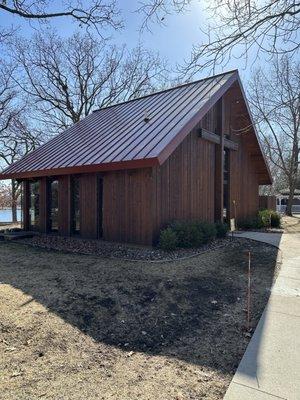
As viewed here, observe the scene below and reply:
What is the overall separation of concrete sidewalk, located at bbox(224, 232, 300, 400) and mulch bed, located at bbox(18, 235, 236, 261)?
3231 millimetres

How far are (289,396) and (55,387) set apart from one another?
7.48ft

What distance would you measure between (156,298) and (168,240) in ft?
11.3

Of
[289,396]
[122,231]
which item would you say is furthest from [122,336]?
[122,231]

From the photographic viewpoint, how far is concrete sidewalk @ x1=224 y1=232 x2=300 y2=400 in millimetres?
3262

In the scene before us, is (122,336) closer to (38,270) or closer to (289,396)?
(289,396)

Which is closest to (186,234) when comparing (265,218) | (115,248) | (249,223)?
(115,248)

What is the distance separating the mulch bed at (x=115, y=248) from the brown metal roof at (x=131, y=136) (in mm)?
2424

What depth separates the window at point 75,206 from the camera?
1238 centimetres

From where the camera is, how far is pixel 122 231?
10.5m

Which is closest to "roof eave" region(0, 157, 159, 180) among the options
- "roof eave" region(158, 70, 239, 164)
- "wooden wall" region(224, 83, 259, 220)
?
"roof eave" region(158, 70, 239, 164)

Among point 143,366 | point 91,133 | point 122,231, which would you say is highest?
point 91,133

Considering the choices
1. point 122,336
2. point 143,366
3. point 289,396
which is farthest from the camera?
point 122,336

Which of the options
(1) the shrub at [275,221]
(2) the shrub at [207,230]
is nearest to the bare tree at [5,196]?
(1) the shrub at [275,221]

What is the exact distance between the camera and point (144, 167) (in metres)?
9.14
